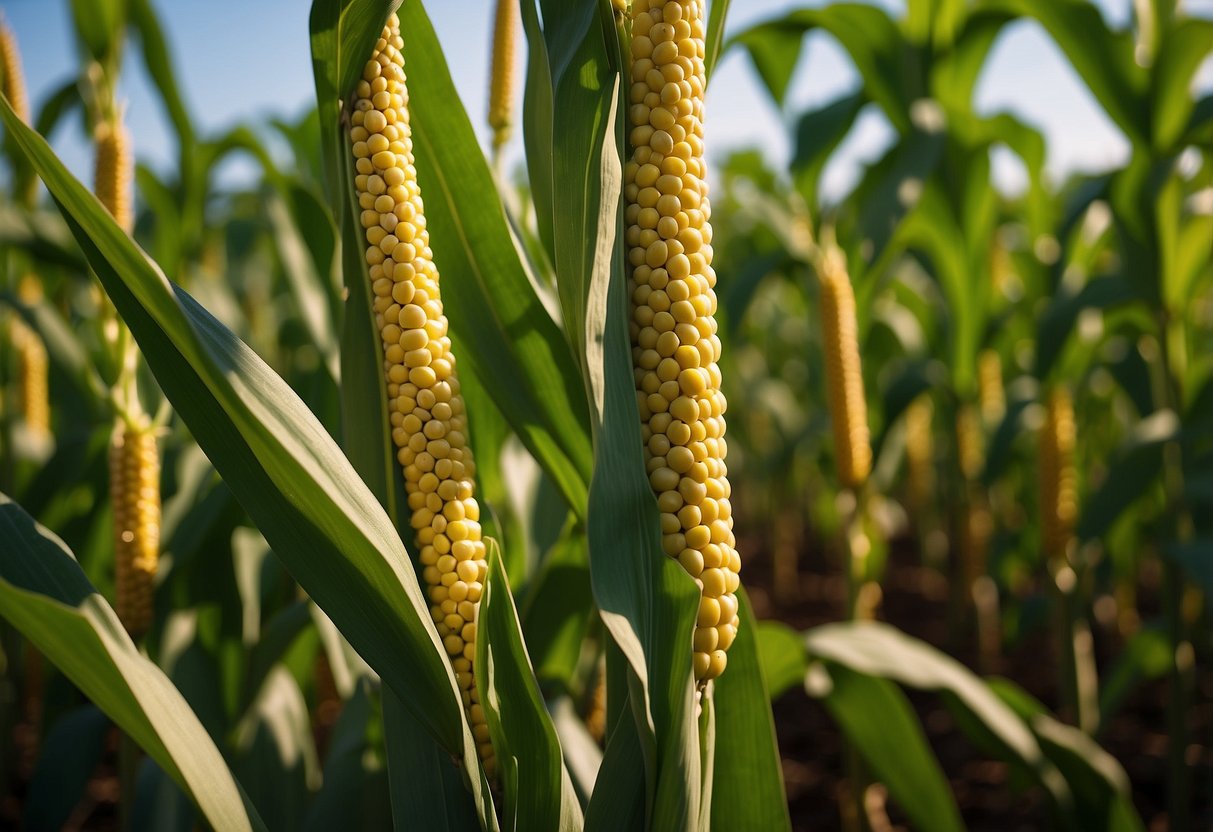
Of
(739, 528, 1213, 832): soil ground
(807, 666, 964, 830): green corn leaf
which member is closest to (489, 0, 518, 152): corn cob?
(807, 666, 964, 830): green corn leaf

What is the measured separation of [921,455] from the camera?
162 inches

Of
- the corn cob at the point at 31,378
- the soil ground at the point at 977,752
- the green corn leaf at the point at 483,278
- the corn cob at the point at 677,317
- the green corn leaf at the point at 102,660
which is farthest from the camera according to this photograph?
the corn cob at the point at 31,378

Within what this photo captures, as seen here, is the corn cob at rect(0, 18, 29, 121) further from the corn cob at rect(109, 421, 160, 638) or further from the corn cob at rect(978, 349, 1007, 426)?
the corn cob at rect(978, 349, 1007, 426)

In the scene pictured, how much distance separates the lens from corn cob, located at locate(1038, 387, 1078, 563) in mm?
1971

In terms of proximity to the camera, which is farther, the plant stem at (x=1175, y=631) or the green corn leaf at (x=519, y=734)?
the plant stem at (x=1175, y=631)

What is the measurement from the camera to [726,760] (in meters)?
0.87

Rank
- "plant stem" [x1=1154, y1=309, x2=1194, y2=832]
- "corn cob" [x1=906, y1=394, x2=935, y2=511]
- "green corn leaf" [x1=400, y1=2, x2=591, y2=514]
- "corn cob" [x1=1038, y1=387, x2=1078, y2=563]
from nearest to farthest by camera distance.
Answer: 1. "green corn leaf" [x1=400, y1=2, x2=591, y2=514]
2. "plant stem" [x1=1154, y1=309, x2=1194, y2=832]
3. "corn cob" [x1=1038, y1=387, x2=1078, y2=563]
4. "corn cob" [x1=906, y1=394, x2=935, y2=511]

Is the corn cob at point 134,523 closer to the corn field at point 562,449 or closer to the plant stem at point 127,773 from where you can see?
the corn field at point 562,449

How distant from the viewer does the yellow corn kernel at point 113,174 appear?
1450 mm

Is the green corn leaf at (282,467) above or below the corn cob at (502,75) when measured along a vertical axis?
below

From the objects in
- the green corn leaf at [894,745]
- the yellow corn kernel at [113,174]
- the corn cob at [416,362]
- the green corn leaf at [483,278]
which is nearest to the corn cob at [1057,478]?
the green corn leaf at [894,745]

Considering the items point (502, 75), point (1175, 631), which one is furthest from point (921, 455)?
point (502, 75)

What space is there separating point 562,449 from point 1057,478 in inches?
62.1

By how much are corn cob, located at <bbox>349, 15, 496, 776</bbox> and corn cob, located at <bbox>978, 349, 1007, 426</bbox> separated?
2.51 meters
